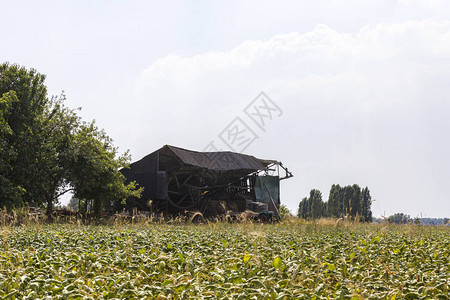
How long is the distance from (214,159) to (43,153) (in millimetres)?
14278

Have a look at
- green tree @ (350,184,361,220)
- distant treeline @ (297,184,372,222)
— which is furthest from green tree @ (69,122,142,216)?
green tree @ (350,184,361,220)

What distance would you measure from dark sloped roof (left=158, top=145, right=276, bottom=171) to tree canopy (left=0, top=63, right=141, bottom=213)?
4.44m

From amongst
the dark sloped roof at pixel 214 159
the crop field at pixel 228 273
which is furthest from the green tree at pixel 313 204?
the crop field at pixel 228 273

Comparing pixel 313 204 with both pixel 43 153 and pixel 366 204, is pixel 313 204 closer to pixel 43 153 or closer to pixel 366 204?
pixel 366 204

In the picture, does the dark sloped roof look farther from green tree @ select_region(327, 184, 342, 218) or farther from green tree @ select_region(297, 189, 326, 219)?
green tree @ select_region(297, 189, 326, 219)

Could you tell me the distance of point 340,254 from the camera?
27.7 feet

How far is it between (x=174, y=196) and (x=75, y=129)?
11185mm

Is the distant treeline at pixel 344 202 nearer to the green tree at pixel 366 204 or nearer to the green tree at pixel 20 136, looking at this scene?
the green tree at pixel 366 204

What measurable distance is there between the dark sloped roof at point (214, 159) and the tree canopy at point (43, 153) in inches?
175

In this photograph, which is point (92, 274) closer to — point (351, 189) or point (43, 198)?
point (43, 198)

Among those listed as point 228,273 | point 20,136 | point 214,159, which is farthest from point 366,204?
point 228,273

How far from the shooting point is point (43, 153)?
2433cm

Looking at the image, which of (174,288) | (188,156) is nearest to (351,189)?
(188,156)

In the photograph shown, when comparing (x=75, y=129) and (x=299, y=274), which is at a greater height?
(x=75, y=129)
